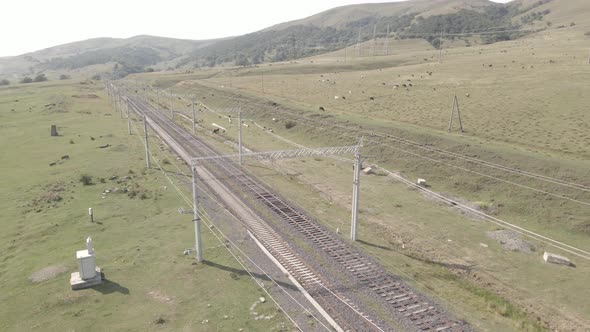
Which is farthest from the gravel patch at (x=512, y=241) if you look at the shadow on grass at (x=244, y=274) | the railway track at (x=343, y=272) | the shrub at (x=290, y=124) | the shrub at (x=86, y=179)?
the shrub at (x=290, y=124)

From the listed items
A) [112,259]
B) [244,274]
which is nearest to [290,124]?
[112,259]

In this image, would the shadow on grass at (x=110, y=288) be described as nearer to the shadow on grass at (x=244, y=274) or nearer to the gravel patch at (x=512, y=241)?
the shadow on grass at (x=244, y=274)

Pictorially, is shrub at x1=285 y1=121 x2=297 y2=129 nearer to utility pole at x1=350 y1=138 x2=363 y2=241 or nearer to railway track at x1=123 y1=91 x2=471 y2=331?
railway track at x1=123 y1=91 x2=471 y2=331

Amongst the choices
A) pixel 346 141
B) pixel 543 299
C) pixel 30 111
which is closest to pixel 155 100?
pixel 30 111

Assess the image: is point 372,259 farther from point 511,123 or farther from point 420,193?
point 511,123

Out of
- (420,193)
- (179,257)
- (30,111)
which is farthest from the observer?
(30,111)

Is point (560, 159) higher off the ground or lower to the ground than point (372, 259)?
Result: higher

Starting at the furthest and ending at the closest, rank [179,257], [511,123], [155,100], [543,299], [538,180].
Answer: [155,100] < [511,123] < [538,180] < [179,257] < [543,299]
